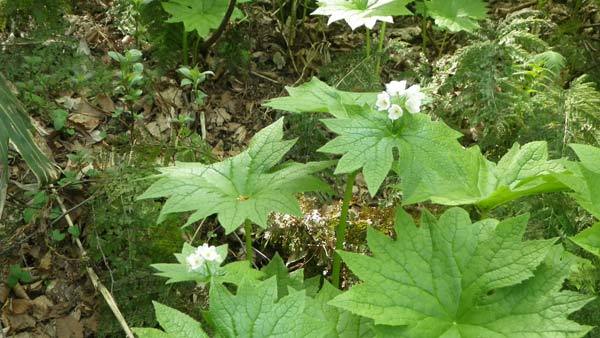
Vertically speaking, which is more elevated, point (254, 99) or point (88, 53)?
point (88, 53)

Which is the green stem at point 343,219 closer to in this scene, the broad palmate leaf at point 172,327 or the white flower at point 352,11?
the broad palmate leaf at point 172,327

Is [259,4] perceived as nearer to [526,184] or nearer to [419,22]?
[419,22]

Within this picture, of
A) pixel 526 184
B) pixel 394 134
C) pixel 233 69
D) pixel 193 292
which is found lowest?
pixel 193 292

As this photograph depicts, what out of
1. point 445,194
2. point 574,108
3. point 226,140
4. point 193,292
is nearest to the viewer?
Answer: point 445,194

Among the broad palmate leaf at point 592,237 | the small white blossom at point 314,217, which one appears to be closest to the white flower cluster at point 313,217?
the small white blossom at point 314,217

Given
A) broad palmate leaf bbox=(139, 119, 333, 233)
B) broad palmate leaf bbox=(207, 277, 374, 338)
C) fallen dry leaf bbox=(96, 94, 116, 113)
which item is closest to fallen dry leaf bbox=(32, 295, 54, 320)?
broad palmate leaf bbox=(139, 119, 333, 233)

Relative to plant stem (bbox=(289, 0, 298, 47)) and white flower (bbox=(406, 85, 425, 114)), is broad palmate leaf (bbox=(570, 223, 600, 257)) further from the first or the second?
plant stem (bbox=(289, 0, 298, 47))

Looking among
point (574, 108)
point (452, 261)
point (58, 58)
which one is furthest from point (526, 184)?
point (58, 58)
